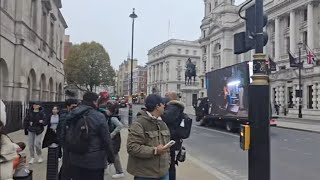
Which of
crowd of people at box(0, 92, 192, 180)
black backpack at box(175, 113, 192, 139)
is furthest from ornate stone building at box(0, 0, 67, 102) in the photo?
crowd of people at box(0, 92, 192, 180)

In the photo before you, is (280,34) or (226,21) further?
(226,21)

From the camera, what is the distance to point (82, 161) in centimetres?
521

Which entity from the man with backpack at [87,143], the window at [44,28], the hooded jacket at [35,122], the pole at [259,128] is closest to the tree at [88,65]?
the window at [44,28]

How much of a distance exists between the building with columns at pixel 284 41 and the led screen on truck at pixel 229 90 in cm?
2122

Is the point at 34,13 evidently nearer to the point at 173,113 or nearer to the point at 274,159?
the point at 274,159

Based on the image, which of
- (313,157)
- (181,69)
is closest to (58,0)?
(313,157)

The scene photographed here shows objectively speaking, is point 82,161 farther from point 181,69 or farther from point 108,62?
point 181,69

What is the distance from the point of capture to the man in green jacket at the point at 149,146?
4.60m

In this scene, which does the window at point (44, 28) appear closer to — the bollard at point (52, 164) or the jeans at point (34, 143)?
the jeans at point (34, 143)

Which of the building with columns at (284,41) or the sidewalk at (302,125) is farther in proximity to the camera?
the building with columns at (284,41)

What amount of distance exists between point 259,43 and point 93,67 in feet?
238

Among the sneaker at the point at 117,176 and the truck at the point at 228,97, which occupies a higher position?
the truck at the point at 228,97

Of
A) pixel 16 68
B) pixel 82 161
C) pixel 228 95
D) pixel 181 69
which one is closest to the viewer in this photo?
pixel 82 161

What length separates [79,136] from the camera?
5137 mm
